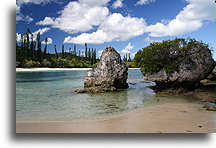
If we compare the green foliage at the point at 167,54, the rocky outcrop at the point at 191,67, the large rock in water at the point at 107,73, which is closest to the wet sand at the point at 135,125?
the rocky outcrop at the point at 191,67

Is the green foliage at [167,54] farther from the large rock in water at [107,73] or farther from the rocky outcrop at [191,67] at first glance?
the large rock in water at [107,73]

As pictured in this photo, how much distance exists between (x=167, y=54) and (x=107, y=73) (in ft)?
14.6

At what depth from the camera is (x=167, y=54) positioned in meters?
10.9

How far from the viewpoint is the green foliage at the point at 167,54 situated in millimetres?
10484

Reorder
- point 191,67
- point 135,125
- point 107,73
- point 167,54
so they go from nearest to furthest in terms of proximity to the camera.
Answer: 1. point 135,125
2. point 191,67
3. point 167,54
4. point 107,73

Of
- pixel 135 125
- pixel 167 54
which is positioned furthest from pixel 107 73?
pixel 135 125

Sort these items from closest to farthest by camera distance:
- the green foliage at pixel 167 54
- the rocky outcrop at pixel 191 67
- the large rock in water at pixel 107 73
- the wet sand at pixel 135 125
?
the wet sand at pixel 135 125
the rocky outcrop at pixel 191 67
the green foliage at pixel 167 54
the large rock in water at pixel 107 73

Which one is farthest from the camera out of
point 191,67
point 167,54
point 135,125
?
point 167,54

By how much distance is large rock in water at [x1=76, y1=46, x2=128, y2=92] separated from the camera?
1307 cm

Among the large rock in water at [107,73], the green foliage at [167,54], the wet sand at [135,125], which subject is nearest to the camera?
the wet sand at [135,125]

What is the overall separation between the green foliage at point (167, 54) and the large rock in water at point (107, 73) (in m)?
2.77

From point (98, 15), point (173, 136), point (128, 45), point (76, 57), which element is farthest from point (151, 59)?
point (76, 57)

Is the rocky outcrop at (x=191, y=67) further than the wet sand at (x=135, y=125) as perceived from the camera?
Yes

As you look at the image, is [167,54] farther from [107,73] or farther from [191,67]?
[107,73]
